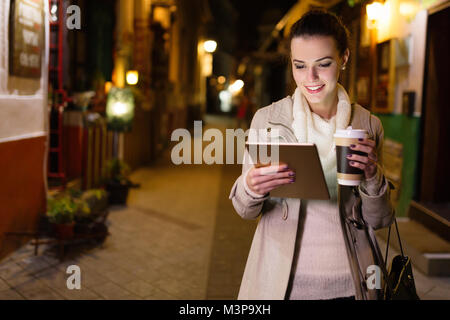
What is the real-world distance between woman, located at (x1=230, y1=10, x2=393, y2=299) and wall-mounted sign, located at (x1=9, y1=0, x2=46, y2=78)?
15.4 feet

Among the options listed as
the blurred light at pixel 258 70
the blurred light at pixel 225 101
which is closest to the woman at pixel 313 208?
the blurred light at pixel 258 70

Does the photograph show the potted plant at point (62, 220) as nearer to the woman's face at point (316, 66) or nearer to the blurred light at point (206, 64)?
the woman's face at point (316, 66)

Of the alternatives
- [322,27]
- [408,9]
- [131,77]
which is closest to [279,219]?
[322,27]

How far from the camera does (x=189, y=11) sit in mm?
29047

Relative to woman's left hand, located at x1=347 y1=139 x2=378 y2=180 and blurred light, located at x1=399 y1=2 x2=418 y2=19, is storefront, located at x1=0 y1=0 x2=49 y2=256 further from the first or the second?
blurred light, located at x1=399 y1=2 x2=418 y2=19

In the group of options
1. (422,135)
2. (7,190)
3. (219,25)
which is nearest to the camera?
(7,190)

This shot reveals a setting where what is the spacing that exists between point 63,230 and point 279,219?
15.7ft

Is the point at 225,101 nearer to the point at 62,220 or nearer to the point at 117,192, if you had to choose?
the point at 117,192

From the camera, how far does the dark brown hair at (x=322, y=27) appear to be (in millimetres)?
2062

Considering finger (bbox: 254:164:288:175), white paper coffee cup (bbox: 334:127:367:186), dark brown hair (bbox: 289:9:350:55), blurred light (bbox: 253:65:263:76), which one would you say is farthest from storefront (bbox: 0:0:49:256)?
blurred light (bbox: 253:65:263:76)

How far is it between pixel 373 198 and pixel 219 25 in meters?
52.5
